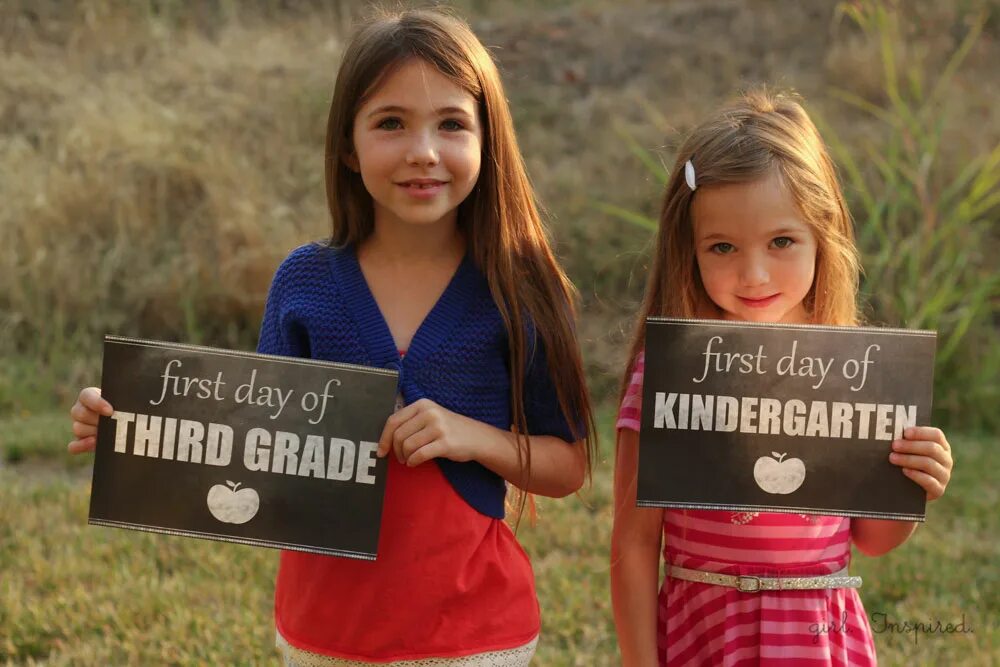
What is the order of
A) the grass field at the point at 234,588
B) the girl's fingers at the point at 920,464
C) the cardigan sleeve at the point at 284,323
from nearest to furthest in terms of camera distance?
the girl's fingers at the point at 920,464 < the cardigan sleeve at the point at 284,323 < the grass field at the point at 234,588

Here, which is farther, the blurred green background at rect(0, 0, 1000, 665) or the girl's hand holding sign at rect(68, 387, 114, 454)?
the blurred green background at rect(0, 0, 1000, 665)

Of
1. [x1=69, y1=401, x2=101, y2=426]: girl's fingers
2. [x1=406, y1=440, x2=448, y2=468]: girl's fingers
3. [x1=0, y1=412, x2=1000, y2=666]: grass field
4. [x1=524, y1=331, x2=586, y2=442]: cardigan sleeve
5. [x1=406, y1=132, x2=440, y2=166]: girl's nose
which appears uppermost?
[x1=406, y1=132, x2=440, y2=166]: girl's nose

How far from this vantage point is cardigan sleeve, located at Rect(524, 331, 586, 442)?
209cm

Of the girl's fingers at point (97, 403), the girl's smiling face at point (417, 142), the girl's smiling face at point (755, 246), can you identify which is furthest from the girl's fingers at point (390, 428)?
the girl's smiling face at point (755, 246)

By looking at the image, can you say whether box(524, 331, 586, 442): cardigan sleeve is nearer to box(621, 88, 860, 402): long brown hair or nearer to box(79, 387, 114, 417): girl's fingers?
box(621, 88, 860, 402): long brown hair

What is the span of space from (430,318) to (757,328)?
55 centimetres

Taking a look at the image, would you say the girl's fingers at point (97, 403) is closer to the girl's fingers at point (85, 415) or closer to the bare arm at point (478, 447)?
the girl's fingers at point (85, 415)

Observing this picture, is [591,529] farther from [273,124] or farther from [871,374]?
[273,124]

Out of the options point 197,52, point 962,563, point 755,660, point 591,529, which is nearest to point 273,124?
point 197,52

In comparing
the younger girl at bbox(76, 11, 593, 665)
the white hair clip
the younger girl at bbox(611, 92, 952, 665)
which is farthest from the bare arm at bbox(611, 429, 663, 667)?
the white hair clip

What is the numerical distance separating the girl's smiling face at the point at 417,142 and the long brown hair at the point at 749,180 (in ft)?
1.18

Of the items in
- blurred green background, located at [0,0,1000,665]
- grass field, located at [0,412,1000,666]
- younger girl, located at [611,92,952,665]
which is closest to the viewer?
younger girl, located at [611,92,952,665]

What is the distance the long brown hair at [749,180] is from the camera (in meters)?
1.96

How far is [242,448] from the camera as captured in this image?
6.26 feet
